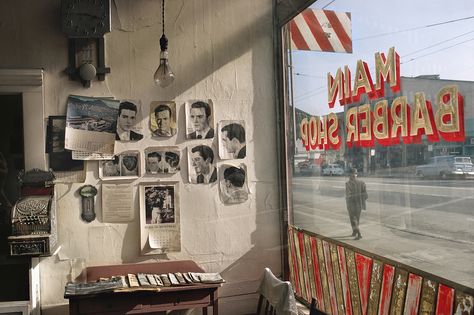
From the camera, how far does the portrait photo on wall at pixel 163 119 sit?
13.6 feet

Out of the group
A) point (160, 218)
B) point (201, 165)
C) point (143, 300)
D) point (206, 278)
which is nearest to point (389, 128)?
point (206, 278)

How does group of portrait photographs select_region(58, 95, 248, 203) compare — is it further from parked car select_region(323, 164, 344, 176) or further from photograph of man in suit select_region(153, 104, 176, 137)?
parked car select_region(323, 164, 344, 176)

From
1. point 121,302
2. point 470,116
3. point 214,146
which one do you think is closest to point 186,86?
point 214,146

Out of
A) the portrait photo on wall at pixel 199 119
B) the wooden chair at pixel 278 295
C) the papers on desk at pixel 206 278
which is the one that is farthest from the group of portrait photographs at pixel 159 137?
the wooden chair at pixel 278 295

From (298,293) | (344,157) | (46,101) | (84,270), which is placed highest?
(46,101)

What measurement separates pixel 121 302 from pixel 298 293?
1595mm

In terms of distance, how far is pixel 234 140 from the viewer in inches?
171

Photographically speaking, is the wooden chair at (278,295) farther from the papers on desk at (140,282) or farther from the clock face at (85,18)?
the clock face at (85,18)

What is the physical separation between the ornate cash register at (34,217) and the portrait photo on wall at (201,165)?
3.70 feet

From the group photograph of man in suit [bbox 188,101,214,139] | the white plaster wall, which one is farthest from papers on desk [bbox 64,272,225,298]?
photograph of man in suit [bbox 188,101,214,139]

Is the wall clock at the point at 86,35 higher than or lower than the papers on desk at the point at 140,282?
higher

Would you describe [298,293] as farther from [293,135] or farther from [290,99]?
[290,99]

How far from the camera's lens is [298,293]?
4.24 metres

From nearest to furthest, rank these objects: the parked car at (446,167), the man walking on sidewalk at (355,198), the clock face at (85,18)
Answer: the parked car at (446,167) < the man walking on sidewalk at (355,198) < the clock face at (85,18)
